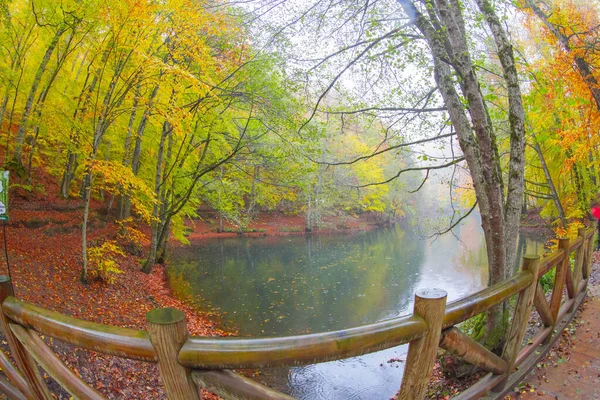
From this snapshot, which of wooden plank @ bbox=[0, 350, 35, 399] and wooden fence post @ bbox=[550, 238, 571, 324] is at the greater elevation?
wooden fence post @ bbox=[550, 238, 571, 324]

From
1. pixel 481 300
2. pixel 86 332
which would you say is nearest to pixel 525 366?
pixel 481 300

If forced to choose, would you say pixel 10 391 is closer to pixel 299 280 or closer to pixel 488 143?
pixel 488 143

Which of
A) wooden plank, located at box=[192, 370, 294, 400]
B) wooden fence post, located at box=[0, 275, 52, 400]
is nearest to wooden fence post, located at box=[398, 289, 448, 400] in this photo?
wooden plank, located at box=[192, 370, 294, 400]

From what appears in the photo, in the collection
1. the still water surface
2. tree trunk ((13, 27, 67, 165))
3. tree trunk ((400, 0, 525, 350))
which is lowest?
the still water surface

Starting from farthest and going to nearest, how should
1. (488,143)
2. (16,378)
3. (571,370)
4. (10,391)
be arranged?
(488,143) < (571,370) < (10,391) < (16,378)

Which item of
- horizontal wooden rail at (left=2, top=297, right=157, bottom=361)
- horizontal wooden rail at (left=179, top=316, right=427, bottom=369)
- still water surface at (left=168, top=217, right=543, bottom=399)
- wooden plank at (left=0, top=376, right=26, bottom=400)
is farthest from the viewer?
still water surface at (left=168, top=217, right=543, bottom=399)

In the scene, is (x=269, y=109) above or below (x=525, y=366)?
above

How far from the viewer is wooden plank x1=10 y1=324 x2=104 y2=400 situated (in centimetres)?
182

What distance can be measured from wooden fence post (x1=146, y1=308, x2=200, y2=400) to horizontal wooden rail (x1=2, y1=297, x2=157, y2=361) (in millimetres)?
61

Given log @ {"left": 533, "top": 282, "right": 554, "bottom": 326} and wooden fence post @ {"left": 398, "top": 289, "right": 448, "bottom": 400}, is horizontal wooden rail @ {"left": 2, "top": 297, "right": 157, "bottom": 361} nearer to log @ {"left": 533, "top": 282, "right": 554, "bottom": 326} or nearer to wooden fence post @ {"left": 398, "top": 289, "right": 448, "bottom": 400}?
wooden fence post @ {"left": 398, "top": 289, "right": 448, "bottom": 400}

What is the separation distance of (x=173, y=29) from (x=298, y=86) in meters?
3.79

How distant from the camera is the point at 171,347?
4.30 ft

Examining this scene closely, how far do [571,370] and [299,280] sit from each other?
1099 cm

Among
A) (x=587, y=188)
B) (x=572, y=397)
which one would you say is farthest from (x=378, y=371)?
(x=587, y=188)
